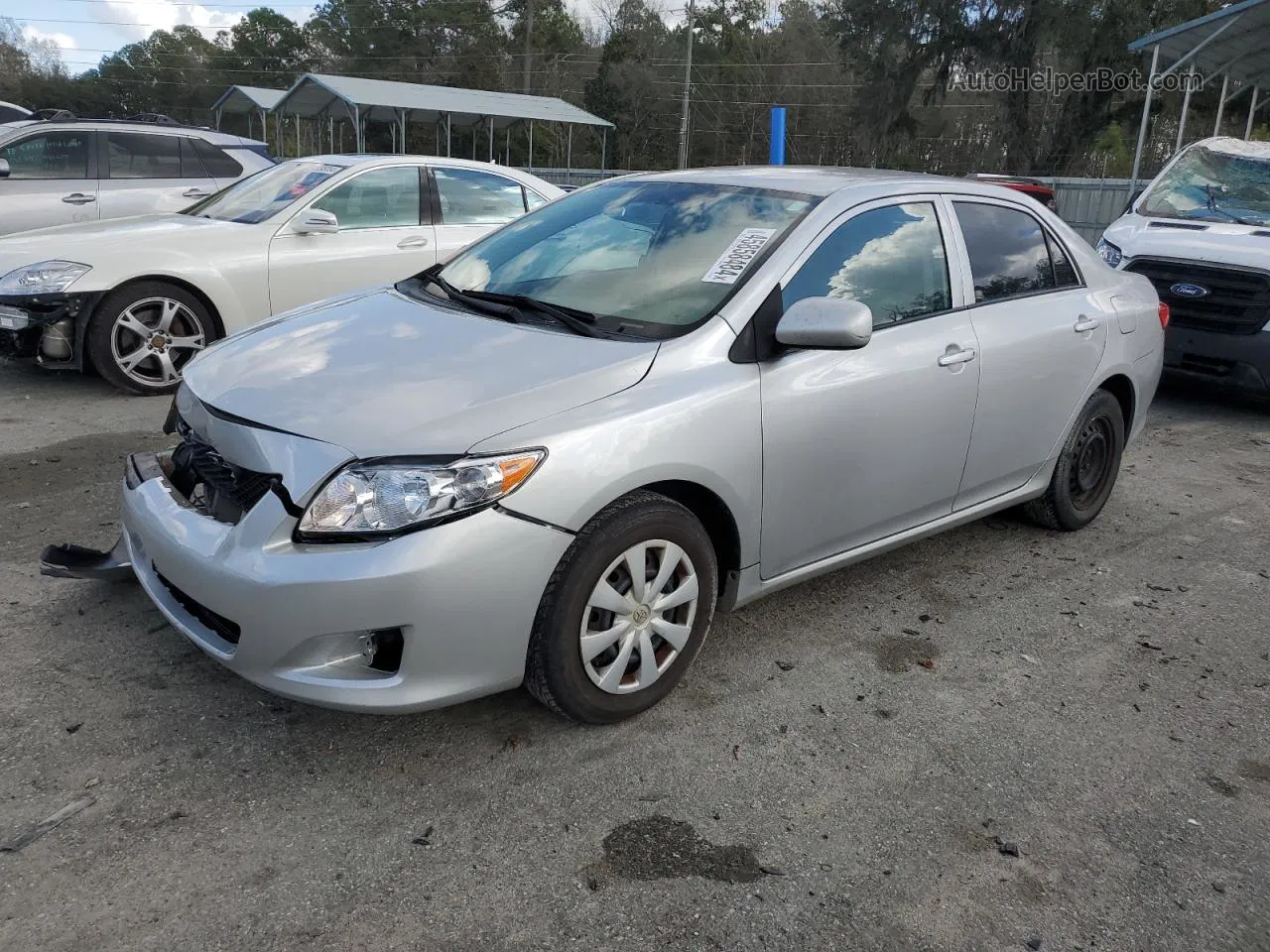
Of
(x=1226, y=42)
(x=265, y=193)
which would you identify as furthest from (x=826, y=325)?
(x=1226, y=42)

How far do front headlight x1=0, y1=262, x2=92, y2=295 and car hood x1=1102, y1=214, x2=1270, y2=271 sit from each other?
7.51 meters

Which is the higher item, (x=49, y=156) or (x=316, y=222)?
(x=49, y=156)

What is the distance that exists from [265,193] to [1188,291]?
6806 mm

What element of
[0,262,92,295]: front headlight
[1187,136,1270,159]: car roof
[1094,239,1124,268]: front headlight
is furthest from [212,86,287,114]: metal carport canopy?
[1094,239,1124,268]: front headlight

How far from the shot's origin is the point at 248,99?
1783 inches

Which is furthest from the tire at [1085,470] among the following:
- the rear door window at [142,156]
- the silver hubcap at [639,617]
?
the rear door window at [142,156]

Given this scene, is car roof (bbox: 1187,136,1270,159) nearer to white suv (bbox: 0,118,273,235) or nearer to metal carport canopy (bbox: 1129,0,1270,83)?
metal carport canopy (bbox: 1129,0,1270,83)

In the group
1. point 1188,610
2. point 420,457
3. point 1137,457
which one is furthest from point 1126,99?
point 420,457

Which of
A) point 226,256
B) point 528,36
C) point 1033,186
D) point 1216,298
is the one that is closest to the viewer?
point 226,256

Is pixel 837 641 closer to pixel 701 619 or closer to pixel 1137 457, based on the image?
pixel 701 619

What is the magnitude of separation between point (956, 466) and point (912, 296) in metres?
0.69

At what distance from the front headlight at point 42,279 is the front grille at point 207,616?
401 cm

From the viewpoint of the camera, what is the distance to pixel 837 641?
12.1 ft

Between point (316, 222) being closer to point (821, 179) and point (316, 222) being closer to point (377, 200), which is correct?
point (377, 200)
